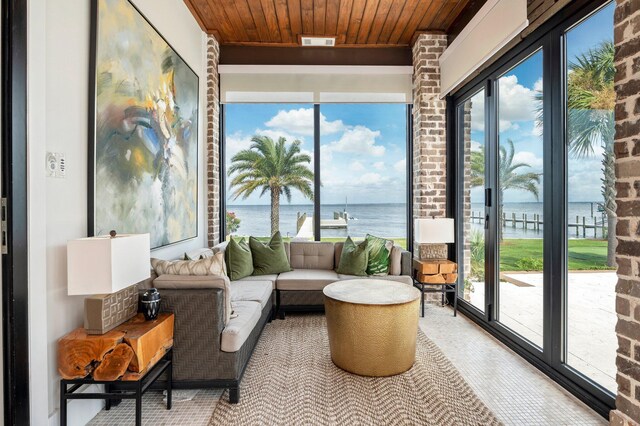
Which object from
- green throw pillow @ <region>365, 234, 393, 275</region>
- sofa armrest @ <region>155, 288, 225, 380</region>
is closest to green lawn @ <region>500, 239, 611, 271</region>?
green throw pillow @ <region>365, 234, 393, 275</region>

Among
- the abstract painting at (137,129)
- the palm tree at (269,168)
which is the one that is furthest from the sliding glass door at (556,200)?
the palm tree at (269,168)

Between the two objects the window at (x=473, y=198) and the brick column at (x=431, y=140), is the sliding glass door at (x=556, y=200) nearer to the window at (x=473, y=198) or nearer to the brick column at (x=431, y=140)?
the window at (x=473, y=198)

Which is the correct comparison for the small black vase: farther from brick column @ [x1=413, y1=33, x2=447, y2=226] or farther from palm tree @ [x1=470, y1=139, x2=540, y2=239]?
brick column @ [x1=413, y1=33, x2=447, y2=226]

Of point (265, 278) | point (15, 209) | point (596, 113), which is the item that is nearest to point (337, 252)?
point (265, 278)

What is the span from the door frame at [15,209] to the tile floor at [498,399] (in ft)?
2.14

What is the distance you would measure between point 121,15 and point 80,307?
6.39 ft

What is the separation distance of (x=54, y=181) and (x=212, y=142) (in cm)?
270

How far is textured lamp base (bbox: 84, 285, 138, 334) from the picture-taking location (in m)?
1.77

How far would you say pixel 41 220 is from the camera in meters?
1.71

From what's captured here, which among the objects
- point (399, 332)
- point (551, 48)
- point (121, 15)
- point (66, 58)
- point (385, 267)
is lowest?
point (399, 332)

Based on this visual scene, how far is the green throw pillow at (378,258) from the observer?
3975mm

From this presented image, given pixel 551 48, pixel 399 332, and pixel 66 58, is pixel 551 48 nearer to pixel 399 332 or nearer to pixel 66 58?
pixel 399 332

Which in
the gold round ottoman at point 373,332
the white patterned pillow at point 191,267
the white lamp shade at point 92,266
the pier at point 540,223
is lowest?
the gold round ottoman at point 373,332

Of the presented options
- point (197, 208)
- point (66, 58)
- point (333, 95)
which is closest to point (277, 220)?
point (197, 208)
